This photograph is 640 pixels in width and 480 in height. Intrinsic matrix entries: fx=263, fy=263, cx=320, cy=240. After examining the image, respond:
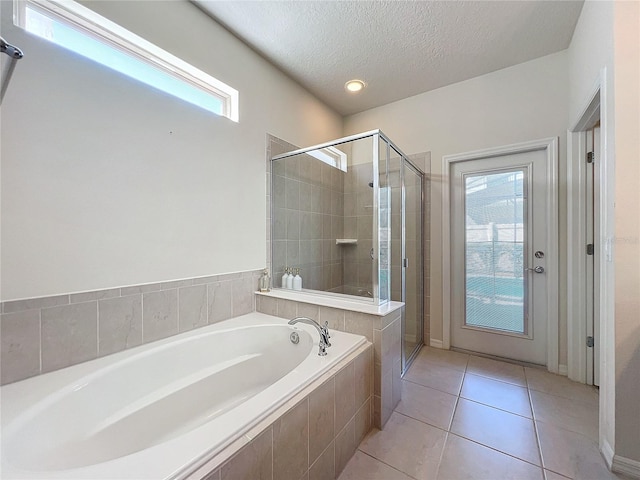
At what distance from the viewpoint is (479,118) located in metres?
2.54

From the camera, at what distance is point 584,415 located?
1.67 meters

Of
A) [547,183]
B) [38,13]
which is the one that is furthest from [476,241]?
[38,13]

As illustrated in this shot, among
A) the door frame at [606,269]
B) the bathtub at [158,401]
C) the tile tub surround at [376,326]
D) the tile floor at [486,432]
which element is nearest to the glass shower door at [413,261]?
the tile floor at [486,432]

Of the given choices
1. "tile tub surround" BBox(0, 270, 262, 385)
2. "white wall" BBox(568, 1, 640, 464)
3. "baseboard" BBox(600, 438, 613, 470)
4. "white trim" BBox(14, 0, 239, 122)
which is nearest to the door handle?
"white wall" BBox(568, 1, 640, 464)

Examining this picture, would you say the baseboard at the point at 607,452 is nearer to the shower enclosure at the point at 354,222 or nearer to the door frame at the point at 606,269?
the door frame at the point at 606,269

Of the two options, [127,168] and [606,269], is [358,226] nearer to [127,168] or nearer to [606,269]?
[606,269]

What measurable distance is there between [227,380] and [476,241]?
247cm

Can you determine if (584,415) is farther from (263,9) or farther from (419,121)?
(263,9)

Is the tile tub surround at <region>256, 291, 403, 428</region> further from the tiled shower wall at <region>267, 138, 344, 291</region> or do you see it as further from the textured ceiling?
the textured ceiling

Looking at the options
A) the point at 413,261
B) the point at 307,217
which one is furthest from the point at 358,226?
the point at 413,261

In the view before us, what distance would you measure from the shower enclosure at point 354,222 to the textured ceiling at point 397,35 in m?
0.76

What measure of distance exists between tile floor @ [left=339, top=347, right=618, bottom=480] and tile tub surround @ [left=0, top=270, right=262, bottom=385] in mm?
1289

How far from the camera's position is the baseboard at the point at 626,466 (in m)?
1.23

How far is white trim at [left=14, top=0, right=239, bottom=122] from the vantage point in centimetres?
127
